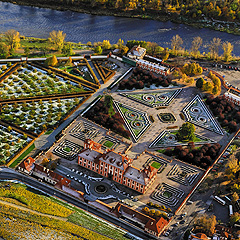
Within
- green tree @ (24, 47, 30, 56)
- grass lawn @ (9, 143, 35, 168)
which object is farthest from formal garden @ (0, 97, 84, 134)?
green tree @ (24, 47, 30, 56)

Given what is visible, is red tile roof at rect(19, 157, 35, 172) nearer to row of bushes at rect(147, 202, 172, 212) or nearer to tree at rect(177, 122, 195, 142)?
row of bushes at rect(147, 202, 172, 212)

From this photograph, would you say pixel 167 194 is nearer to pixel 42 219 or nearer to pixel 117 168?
Answer: pixel 117 168

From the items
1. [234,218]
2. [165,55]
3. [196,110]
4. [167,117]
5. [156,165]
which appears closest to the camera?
[234,218]

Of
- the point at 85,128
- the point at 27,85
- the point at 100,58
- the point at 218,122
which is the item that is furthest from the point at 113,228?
the point at 100,58

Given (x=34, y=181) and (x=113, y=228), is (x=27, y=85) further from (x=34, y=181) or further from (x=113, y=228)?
(x=113, y=228)

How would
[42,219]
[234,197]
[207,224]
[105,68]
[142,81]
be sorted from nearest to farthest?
[42,219], [207,224], [234,197], [142,81], [105,68]

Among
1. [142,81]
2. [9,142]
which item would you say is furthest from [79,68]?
[9,142]
